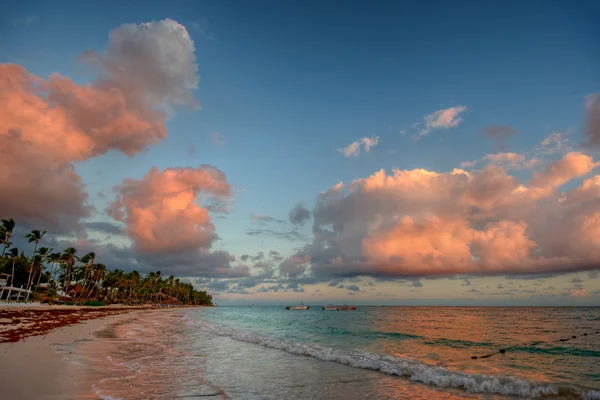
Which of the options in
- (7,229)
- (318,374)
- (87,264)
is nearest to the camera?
(318,374)

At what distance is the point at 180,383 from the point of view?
12562 mm

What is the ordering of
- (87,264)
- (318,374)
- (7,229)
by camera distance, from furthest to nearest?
(87,264), (7,229), (318,374)

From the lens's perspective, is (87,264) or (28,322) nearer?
(28,322)

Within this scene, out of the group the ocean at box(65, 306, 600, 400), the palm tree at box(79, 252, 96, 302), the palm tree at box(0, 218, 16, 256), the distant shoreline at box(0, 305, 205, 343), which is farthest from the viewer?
the palm tree at box(79, 252, 96, 302)

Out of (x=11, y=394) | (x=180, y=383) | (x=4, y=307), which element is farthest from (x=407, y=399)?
(x=4, y=307)

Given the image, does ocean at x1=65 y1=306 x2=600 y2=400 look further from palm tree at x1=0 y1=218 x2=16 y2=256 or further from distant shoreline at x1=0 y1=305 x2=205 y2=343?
palm tree at x1=0 y1=218 x2=16 y2=256

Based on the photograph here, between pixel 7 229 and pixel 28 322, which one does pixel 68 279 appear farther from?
pixel 28 322

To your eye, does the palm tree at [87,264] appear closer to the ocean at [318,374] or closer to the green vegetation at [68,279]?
the green vegetation at [68,279]

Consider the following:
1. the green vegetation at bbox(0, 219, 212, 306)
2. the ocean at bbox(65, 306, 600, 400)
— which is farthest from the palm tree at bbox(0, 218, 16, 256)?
the ocean at bbox(65, 306, 600, 400)

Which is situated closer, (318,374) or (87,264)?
(318,374)

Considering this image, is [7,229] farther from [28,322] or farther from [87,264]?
[28,322]

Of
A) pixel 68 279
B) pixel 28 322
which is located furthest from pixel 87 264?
pixel 28 322

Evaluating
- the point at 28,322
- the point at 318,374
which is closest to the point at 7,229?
the point at 28,322

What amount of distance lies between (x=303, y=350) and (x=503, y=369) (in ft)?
40.6
